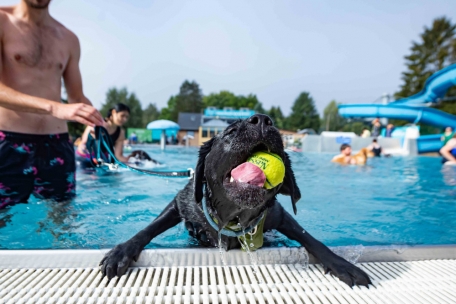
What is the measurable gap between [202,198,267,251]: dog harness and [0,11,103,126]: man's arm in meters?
1.14

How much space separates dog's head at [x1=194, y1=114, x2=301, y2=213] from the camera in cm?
173

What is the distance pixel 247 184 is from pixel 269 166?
0.15m

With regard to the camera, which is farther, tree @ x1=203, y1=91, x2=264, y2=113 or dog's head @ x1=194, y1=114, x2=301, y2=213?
tree @ x1=203, y1=91, x2=264, y2=113

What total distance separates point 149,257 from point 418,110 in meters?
22.7

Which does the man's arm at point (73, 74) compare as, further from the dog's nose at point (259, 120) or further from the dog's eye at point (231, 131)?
the dog's nose at point (259, 120)

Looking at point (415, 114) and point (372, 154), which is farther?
point (415, 114)

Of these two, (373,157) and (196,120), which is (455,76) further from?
(196,120)

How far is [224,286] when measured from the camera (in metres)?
1.60

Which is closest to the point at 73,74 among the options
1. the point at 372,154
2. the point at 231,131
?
the point at 231,131

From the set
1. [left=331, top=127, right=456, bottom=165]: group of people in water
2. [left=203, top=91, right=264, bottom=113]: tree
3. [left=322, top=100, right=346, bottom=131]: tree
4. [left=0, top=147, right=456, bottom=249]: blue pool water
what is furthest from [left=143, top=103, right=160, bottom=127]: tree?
[left=0, top=147, right=456, bottom=249]: blue pool water

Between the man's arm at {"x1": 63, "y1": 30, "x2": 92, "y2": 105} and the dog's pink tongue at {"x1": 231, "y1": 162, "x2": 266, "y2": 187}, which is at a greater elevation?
the man's arm at {"x1": 63, "y1": 30, "x2": 92, "y2": 105}

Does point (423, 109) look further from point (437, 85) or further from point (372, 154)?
point (372, 154)

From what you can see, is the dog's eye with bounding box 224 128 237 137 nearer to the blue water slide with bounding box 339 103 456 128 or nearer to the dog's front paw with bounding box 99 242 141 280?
the dog's front paw with bounding box 99 242 141 280

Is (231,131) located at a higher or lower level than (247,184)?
higher
